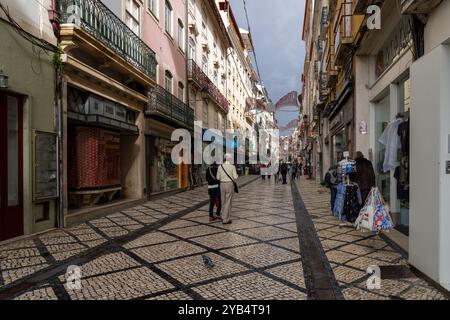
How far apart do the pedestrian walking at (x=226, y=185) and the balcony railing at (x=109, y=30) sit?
4571 millimetres

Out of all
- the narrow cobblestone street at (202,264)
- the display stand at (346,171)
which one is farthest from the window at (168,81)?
the display stand at (346,171)

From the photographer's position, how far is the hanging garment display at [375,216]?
5961 mm

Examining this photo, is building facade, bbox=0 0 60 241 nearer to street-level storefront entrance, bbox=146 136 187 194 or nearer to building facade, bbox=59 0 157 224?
building facade, bbox=59 0 157 224

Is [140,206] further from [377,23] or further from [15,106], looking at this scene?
[377,23]

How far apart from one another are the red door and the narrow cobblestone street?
490mm

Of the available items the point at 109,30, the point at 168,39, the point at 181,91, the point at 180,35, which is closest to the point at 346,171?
the point at 109,30

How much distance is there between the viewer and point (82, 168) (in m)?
9.45

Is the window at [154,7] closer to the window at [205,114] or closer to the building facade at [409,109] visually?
the building facade at [409,109]

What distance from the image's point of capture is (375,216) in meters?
6.00

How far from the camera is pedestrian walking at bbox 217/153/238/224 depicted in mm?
8633

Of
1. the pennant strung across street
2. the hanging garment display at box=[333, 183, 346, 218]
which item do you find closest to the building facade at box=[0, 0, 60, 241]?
the hanging garment display at box=[333, 183, 346, 218]
